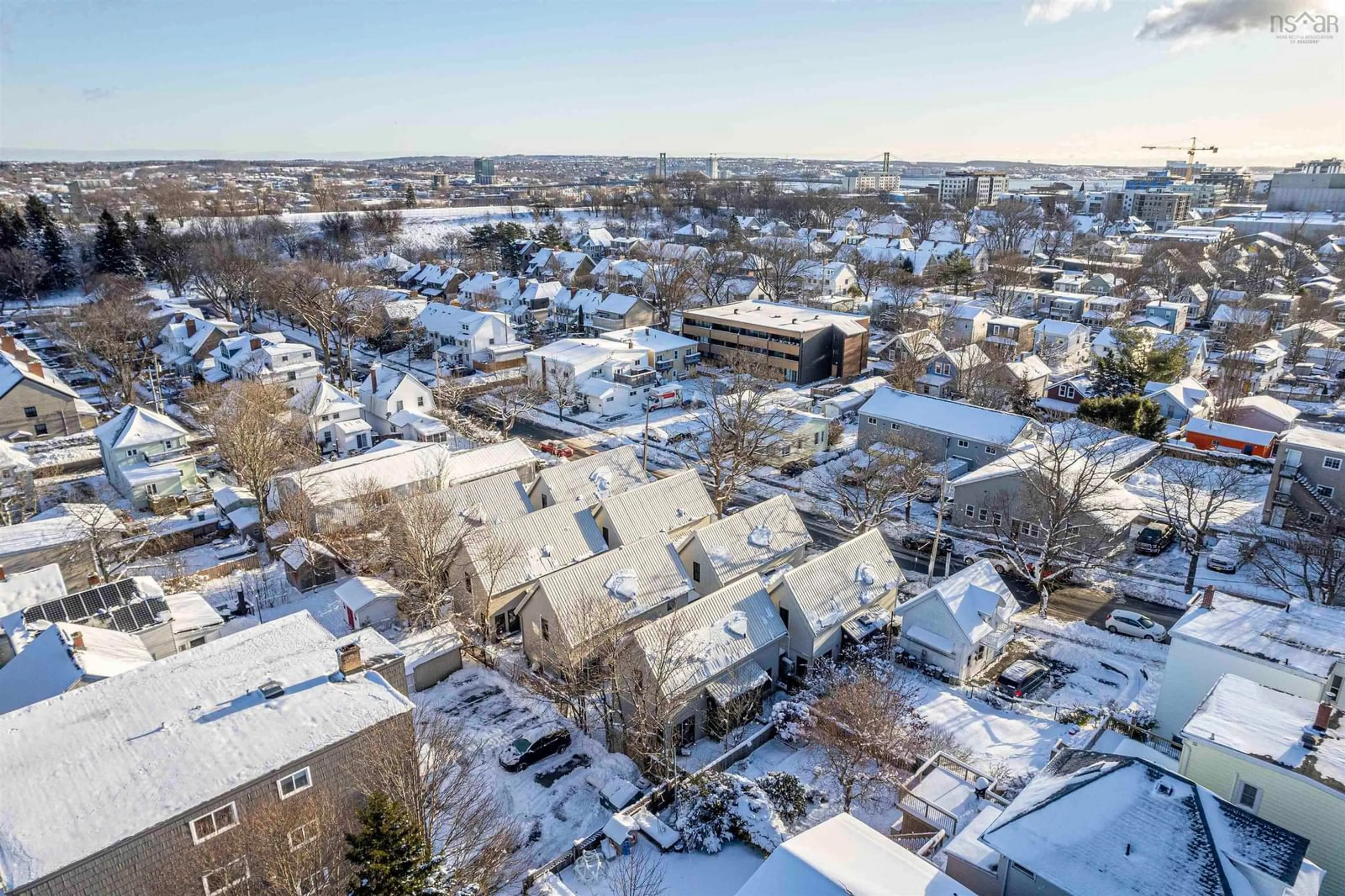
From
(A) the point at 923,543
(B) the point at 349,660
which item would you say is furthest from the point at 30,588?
(A) the point at 923,543

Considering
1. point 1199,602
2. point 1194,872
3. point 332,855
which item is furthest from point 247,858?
point 1199,602

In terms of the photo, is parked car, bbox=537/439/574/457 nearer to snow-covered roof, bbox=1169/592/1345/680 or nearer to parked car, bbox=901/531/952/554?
parked car, bbox=901/531/952/554

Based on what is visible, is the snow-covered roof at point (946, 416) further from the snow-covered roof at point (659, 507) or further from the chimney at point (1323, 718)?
the chimney at point (1323, 718)

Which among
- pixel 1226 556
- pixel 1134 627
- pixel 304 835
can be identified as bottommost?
pixel 1134 627

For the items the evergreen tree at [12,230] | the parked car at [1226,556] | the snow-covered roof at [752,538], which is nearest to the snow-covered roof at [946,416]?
the parked car at [1226,556]

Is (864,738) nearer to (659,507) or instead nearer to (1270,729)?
(1270,729)

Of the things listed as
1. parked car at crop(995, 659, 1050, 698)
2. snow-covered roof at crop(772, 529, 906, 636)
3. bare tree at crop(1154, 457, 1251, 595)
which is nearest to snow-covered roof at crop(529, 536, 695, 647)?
snow-covered roof at crop(772, 529, 906, 636)
